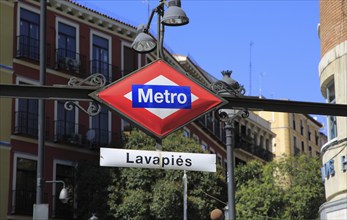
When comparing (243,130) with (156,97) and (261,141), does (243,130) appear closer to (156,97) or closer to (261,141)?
(261,141)

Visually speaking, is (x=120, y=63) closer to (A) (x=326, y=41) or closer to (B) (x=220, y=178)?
(B) (x=220, y=178)

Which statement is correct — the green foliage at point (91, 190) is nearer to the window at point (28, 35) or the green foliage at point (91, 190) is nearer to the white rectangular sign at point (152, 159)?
the window at point (28, 35)

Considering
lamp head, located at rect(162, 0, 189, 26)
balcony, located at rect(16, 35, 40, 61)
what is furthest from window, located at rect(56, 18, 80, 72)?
lamp head, located at rect(162, 0, 189, 26)

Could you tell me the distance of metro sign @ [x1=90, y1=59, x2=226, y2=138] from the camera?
6.56 meters

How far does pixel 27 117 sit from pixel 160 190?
7.64 meters

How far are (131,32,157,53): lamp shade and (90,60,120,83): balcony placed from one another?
1261 inches

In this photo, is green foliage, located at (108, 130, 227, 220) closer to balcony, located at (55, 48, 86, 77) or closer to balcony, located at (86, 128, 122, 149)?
balcony, located at (86, 128, 122, 149)

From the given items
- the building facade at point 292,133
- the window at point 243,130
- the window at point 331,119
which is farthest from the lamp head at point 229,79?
the building facade at point 292,133

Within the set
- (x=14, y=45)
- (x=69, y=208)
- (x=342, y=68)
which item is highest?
(x=14, y=45)

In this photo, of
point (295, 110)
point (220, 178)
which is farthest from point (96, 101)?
point (220, 178)

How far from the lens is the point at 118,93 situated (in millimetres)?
6609

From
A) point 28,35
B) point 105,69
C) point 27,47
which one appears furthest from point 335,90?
point 105,69

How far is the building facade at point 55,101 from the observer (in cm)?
3481

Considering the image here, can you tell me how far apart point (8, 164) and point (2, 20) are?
23.5 ft
